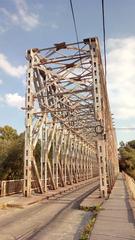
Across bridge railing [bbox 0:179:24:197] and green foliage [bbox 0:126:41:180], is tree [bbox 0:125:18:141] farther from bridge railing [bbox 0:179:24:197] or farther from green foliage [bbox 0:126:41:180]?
bridge railing [bbox 0:179:24:197]

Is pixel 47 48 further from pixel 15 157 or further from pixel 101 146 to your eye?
pixel 15 157

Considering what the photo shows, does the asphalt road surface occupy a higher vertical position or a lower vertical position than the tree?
lower

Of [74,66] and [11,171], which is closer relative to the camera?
[74,66]

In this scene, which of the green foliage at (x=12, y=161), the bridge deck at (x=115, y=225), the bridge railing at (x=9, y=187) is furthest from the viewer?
the green foliage at (x=12, y=161)

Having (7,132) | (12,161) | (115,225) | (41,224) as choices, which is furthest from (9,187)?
(7,132)

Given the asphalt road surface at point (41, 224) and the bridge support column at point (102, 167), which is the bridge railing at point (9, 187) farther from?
the bridge support column at point (102, 167)

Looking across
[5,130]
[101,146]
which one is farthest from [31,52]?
[5,130]

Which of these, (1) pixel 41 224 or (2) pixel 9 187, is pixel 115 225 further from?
(2) pixel 9 187

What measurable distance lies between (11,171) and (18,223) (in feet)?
89.7

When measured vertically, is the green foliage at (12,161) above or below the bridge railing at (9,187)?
above

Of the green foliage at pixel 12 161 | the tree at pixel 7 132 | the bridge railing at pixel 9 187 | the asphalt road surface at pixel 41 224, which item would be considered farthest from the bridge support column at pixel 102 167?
the tree at pixel 7 132

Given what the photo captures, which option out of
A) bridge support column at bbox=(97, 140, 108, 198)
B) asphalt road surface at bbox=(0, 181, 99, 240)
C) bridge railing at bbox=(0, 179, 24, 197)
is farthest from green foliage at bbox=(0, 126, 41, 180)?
asphalt road surface at bbox=(0, 181, 99, 240)

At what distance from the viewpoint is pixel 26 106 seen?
21.8m

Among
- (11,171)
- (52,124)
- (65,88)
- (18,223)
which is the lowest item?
(18,223)
